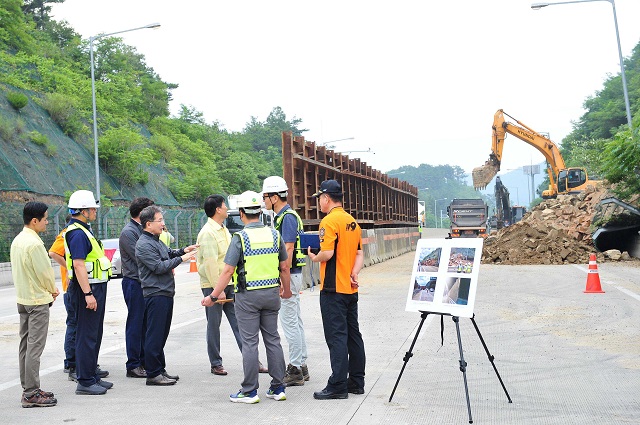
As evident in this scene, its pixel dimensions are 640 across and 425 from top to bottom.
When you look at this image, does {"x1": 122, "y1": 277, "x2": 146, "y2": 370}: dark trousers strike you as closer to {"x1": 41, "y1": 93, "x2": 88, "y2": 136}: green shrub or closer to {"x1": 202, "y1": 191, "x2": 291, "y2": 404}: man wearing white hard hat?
{"x1": 202, "y1": 191, "x2": 291, "y2": 404}: man wearing white hard hat

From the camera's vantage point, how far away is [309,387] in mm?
8414

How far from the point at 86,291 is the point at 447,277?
3425mm

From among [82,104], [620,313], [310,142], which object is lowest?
[620,313]

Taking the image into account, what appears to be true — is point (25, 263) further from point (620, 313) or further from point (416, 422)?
point (620, 313)

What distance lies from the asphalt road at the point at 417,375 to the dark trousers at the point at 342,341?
19 centimetres

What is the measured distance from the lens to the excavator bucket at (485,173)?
155 feet

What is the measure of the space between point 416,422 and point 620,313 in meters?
8.27

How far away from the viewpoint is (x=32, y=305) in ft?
25.7

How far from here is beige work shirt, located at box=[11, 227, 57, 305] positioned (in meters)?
7.86

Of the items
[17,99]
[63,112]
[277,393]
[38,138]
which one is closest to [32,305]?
[277,393]

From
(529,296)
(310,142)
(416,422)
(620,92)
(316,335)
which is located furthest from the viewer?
(620,92)

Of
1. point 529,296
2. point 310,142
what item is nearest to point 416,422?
point 529,296

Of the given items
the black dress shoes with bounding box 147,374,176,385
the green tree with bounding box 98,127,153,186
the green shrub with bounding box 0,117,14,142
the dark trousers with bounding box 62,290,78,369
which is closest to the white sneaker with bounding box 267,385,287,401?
the black dress shoes with bounding box 147,374,176,385

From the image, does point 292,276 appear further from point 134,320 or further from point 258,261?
point 134,320
